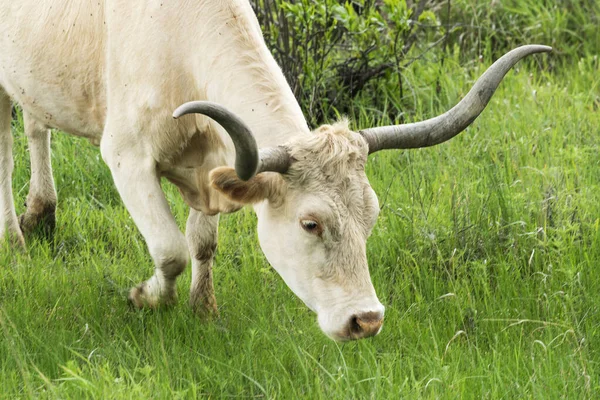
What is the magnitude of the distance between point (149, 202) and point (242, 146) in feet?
3.76

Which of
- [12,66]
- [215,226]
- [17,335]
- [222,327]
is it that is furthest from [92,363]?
[12,66]

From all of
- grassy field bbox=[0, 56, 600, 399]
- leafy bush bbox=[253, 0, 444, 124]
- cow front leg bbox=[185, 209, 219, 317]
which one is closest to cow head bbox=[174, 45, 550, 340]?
grassy field bbox=[0, 56, 600, 399]

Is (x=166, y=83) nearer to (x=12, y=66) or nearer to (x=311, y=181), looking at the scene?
(x=311, y=181)

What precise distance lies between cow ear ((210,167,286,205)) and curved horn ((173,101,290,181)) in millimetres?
135

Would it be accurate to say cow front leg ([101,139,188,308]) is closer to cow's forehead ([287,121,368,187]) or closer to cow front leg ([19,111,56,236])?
cow's forehead ([287,121,368,187])

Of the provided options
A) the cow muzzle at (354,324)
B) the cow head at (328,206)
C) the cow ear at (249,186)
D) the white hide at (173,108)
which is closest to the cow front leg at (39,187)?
the white hide at (173,108)

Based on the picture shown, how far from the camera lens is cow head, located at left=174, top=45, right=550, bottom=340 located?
4.04 meters

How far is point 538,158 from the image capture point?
6.25 meters

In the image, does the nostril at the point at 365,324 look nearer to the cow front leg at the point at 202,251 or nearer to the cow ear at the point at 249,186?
the cow ear at the point at 249,186

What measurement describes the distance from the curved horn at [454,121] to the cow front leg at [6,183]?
250 centimetres

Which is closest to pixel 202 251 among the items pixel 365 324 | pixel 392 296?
pixel 392 296

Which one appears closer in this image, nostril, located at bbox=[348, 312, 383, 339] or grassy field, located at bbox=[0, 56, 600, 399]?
nostril, located at bbox=[348, 312, 383, 339]

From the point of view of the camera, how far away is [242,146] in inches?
149

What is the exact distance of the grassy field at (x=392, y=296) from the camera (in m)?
4.15
